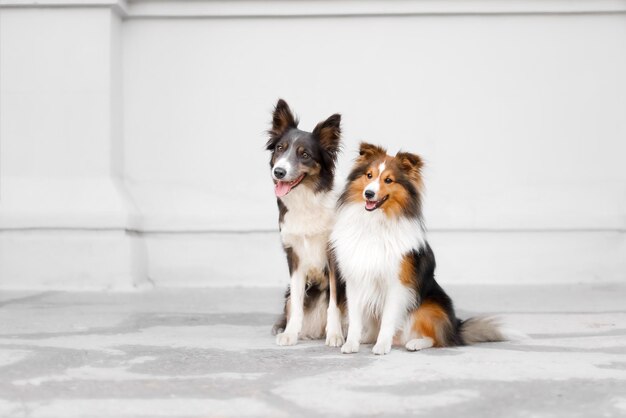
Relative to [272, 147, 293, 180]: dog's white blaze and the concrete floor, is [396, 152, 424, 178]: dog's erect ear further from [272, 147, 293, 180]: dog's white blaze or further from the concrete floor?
the concrete floor

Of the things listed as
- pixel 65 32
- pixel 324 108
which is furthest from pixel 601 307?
pixel 65 32

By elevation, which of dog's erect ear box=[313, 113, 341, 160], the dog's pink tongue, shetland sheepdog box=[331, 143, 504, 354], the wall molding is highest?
the wall molding

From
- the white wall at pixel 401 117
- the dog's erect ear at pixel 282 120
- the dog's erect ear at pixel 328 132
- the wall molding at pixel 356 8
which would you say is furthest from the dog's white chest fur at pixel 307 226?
the wall molding at pixel 356 8

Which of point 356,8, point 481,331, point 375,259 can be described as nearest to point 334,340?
point 375,259

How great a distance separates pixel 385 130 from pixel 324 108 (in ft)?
1.74

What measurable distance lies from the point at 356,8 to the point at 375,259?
11.6ft

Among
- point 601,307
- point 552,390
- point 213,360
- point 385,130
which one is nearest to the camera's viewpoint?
point 552,390

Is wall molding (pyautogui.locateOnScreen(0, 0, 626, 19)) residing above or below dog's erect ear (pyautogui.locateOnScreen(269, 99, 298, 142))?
above

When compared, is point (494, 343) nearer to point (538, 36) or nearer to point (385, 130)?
point (385, 130)

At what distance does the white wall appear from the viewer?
6809 mm

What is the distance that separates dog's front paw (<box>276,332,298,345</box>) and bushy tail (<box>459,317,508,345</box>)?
2.65 ft

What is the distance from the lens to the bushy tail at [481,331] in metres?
4.11

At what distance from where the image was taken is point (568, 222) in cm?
680

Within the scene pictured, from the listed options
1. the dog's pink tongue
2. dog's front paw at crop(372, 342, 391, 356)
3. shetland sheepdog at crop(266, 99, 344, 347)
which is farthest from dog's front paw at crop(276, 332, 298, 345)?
the dog's pink tongue
